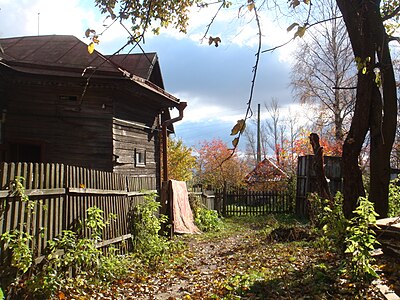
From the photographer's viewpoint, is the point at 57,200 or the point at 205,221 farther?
the point at 205,221

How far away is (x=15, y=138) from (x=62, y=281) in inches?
250

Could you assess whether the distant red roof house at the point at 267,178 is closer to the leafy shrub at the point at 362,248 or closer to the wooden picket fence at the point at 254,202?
the wooden picket fence at the point at 254,202

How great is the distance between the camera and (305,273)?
6.50 m

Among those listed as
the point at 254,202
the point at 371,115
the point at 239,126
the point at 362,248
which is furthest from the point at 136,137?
the point at 254,202

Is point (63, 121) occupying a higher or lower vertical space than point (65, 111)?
Answer: lower

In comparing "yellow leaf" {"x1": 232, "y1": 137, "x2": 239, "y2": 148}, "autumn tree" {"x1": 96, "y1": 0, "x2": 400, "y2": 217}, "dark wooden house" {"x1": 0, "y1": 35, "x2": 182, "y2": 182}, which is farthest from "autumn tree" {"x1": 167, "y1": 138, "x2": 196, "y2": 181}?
"yellow leaf" {"x1": 232, "y1": 137, "x2": 239, "y2": 148}

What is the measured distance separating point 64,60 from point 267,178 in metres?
18.4

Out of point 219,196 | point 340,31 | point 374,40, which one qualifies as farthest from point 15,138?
point 340,31

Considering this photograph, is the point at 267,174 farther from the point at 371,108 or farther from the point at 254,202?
the point at 371,108

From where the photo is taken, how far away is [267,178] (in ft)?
90.5

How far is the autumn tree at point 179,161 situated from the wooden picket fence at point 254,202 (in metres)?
2.64

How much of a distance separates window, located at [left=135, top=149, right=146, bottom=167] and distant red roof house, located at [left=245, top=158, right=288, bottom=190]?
13383 millimetres

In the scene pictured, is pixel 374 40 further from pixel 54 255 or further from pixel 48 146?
pixel 48 146

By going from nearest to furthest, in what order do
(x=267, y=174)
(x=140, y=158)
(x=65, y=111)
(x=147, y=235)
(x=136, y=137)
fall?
(x=147, y=235) → (x=65, y=111) → (x=136, y=137) → (x=140, y=158) → (x=267, y=174)
